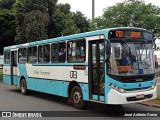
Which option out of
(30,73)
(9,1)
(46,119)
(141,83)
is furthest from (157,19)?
(9,1)

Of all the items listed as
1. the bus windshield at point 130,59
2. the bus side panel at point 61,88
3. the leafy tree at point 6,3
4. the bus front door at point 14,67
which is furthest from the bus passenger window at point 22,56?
the leafy tree at point 6,3

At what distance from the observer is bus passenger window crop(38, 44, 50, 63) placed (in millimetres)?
14773

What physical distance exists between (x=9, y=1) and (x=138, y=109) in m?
29.5

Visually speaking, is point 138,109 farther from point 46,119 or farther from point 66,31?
point 66,31

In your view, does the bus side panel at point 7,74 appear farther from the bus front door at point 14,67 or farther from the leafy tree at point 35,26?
the leafy tree at point 35,26

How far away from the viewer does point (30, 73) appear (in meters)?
16.7

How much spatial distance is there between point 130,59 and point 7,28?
22000 mm

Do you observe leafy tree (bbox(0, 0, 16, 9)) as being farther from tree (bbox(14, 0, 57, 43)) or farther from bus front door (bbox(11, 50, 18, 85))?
bus front door (bbox(11, 50, 18, 85))

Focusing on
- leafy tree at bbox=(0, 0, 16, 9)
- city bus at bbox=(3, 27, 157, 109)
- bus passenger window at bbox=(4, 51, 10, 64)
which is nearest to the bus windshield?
city bus at bbox=(3, 27, 157, 109)

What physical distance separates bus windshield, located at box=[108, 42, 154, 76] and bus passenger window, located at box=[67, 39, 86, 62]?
→ 161cm

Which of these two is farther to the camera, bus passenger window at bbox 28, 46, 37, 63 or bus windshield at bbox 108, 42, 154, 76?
bus passenger window at bbox 28, 46, 37, 63

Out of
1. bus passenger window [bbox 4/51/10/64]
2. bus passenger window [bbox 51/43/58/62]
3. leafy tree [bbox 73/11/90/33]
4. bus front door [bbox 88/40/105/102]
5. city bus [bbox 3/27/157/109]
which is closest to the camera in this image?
city bus [bbox 3/27/157/109]

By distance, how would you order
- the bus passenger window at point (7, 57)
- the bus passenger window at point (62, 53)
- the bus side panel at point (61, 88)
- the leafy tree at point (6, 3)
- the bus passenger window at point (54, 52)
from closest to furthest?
the bus side panel at point (61, 88)
the bus passenger window at point (62, 53)
the bus passenger window at point (54, 52)
the bus passenger window at point (7, 57)
the leafy tree at point (6, 3)

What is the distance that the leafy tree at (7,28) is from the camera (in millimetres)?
30531
